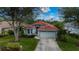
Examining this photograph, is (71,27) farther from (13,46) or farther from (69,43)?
(13,46)

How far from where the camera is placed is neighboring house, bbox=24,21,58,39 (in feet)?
22.6

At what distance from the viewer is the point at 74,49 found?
22.7ft

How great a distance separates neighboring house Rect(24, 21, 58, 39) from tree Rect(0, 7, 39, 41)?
0.13 metres

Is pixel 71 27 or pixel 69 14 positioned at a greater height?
pixel 69 14

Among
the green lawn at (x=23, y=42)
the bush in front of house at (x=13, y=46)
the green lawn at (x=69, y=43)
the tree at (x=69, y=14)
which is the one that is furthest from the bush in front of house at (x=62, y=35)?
the bush in front of house at (x=13, y=46)

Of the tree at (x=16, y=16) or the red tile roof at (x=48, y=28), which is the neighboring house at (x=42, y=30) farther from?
the tree at (x=16, y=16)

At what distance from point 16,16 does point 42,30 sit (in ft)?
1.34

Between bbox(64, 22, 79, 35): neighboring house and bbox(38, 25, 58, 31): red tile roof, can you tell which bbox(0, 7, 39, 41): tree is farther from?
bbox(64, 22, 79, 35): neighboring house

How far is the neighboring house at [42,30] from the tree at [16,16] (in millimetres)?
128

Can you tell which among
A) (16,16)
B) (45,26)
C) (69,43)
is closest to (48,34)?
(45,26)

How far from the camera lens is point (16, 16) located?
6926mm

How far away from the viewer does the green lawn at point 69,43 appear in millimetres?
6902

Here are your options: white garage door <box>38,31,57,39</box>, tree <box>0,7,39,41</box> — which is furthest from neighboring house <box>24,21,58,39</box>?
tree <box>0,7,39,41</box>
